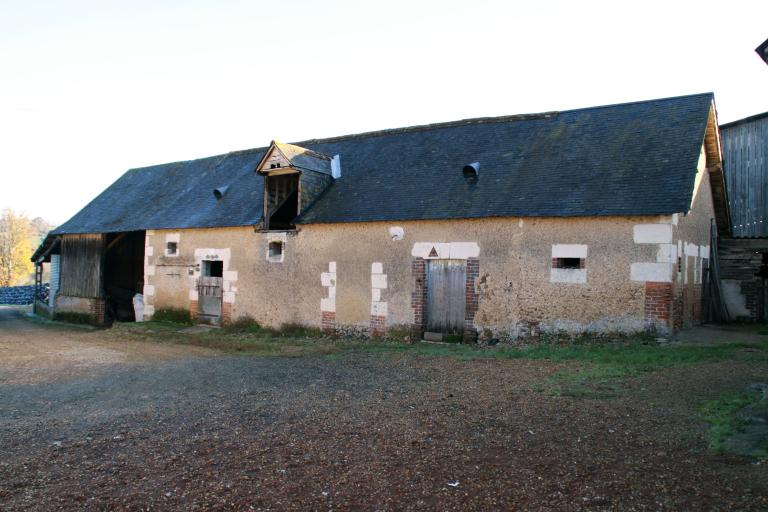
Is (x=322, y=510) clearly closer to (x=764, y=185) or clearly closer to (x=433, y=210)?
(x=433, y=210)

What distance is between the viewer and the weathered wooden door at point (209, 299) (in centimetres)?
1566

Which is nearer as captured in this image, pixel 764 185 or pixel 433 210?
pixel 433 210

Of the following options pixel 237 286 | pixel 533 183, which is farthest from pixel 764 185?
pixel 237 286

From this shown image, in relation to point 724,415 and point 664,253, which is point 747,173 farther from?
point 724,415

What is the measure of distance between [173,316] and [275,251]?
427 cm

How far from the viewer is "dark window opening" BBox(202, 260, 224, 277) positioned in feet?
52.6

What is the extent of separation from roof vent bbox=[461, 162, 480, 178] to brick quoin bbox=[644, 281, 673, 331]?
14.6ft

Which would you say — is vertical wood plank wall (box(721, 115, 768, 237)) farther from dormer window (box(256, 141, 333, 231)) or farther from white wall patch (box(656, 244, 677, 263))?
dormer window (box(256, 141, 333, 231))

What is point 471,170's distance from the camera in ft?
42.1

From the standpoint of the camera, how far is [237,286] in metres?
15.1

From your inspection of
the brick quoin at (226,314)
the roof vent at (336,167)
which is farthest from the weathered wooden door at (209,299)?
the roof vent at (336,167)

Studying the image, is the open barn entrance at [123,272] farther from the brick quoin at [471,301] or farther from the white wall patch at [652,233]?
the white wall patch at [652,233]

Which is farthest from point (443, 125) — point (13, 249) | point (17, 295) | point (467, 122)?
point (13, 249)

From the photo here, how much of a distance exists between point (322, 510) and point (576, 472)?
76.9 inches
